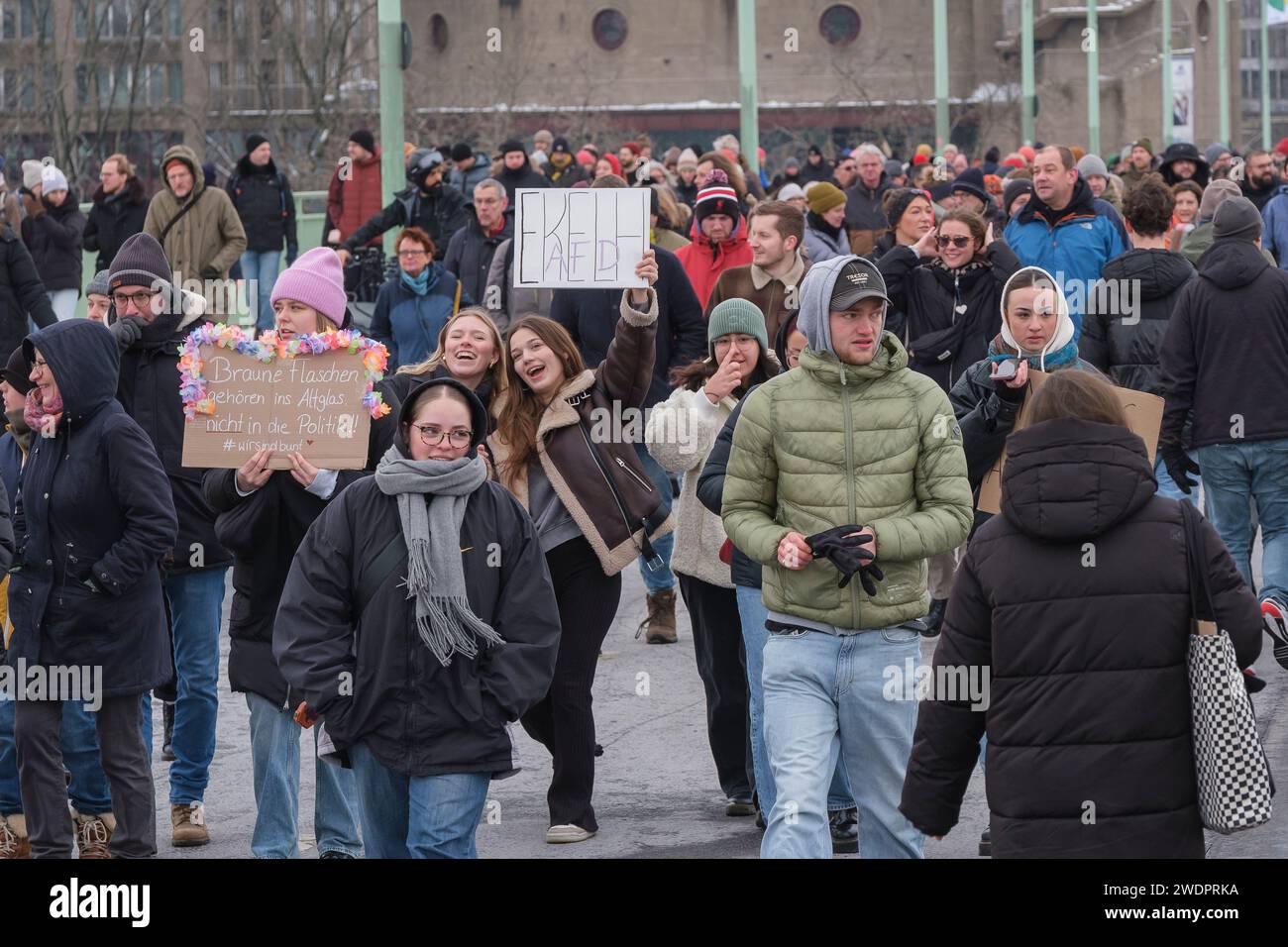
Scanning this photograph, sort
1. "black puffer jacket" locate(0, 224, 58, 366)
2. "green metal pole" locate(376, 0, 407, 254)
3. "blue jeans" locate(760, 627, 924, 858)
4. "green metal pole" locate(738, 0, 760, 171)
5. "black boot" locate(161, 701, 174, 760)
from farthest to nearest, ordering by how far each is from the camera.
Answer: "green metal pole" locate(738, 0, 760, 171), "green metal pole" locate(376, 0, 407, 254), "black puffer jacket" locate(0, 224, 58, 366), "black boot" locate(161, 701, 174, 760), "blue jeans" locate(760, 627, 924, 858)

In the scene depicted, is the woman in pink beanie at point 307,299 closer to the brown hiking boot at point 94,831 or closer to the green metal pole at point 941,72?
the brown hiking boot at point 94,831

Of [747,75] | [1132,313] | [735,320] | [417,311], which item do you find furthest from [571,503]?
[747,75]

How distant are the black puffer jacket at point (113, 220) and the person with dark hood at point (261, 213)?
97 centimetres

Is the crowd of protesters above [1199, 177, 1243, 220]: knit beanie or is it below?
below

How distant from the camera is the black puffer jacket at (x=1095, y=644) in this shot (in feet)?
15.8

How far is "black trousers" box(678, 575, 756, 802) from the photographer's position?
7719mm

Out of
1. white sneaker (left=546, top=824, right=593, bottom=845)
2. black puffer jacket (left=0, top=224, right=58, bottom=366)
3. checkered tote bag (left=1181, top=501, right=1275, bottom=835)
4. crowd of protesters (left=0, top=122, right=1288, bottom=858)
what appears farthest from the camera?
black puffer jacket (left=0, top=224, right=58, bottom=366)

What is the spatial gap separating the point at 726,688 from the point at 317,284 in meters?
2.11

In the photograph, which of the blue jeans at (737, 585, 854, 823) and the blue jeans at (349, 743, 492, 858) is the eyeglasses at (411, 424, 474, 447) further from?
the blue jeans at (737, 585, 854, 823)

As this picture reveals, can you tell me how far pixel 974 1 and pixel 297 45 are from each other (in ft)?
105

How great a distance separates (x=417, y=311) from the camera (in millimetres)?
13312

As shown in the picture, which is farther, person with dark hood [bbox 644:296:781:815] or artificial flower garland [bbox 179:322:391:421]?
person with dark hood [bbox 644:296:781:815]

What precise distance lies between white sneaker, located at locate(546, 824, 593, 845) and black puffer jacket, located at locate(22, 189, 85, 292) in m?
12.7

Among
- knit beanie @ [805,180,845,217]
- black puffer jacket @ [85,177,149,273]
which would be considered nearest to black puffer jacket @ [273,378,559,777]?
knit beanie @ [805,180,845,217]
